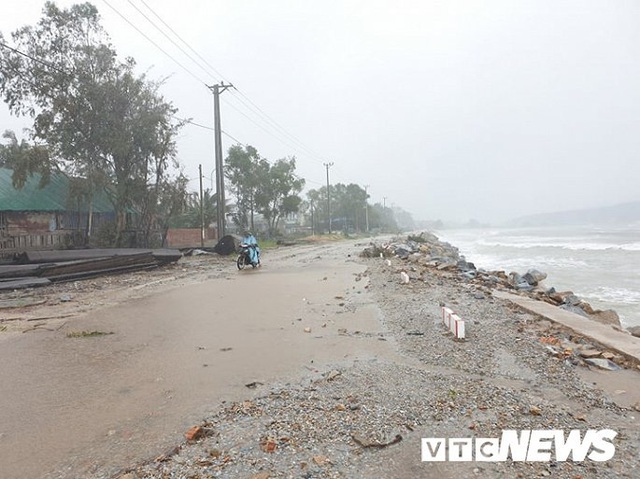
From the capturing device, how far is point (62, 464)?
2980 mm

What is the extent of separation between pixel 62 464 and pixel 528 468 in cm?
316

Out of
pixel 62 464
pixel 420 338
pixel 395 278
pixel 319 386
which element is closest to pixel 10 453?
pixel 62 464

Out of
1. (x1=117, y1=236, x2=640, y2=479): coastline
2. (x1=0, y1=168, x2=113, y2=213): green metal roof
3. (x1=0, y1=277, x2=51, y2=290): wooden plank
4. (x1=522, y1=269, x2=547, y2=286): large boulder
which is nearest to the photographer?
(x1=117, y1=236, x2=640, y2=479): coastline

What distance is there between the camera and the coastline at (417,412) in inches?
111

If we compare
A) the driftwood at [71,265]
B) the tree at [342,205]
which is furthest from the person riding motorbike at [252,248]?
the tree at [342,205]

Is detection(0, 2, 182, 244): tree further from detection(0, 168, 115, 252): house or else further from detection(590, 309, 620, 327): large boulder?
detection(590, 309, 620, 327): large boulder

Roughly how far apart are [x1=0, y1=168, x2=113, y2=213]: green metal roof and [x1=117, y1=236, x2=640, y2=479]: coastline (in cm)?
2146

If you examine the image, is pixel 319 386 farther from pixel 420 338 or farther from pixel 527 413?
pixel 420 338

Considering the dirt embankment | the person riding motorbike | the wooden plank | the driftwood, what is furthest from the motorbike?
the dirt embankment

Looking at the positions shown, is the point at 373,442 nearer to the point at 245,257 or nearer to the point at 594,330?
the point at 594,330

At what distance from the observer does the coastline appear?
111 inches

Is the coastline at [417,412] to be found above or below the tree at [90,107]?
below

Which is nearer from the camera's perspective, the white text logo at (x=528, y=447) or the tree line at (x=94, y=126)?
the white text logo at (x=528, y=447)

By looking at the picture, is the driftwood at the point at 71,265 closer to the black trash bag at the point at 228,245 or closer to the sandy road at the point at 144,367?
the sandy road at the point at 144,367
